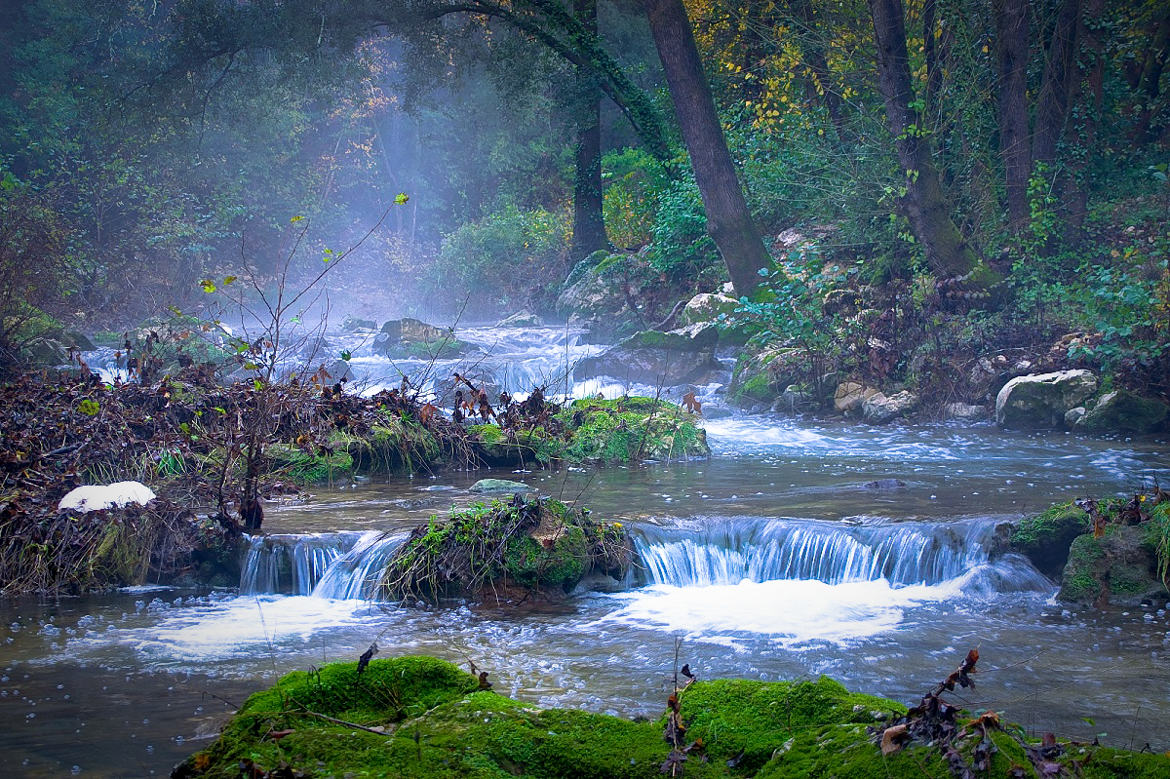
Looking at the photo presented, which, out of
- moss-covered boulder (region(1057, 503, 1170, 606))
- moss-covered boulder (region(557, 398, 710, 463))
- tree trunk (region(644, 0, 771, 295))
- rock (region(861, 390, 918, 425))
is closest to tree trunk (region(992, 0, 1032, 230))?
rock (region(861, 390, 918, 425))

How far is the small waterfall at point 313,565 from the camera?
7.82m

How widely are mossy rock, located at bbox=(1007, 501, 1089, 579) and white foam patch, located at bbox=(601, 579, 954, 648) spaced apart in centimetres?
73

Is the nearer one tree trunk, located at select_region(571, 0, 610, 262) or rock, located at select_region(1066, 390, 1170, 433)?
rock, located at select_region(1066, 390, 1170, 433)

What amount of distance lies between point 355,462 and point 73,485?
10.7 ft

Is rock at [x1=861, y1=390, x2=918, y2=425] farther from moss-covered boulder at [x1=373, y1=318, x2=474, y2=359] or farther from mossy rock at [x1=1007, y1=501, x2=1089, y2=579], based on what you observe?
moss-covered boulder at [x1=373, y1=318, x2=474, y2=359]

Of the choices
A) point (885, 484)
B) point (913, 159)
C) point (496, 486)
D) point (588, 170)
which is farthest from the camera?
point (588, 170)

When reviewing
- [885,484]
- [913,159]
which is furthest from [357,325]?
[885,484]

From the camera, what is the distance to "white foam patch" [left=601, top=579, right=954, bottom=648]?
266 inches

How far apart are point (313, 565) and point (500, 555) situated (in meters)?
1.68

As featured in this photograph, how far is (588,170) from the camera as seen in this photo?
25266 mm

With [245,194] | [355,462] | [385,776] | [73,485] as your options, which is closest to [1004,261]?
[355,462]

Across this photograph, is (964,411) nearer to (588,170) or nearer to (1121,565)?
(1121,565)

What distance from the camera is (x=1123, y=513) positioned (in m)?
7.50

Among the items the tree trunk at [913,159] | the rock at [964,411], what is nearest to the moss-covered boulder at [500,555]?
the rock at [964,411]
